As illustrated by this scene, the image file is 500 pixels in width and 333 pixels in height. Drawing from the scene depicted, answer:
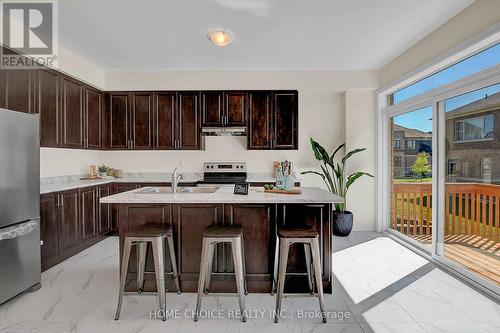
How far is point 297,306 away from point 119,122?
13.4ft

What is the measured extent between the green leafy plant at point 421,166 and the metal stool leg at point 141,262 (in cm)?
357

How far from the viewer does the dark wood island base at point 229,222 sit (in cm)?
262

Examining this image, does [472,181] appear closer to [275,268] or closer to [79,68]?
[275,268]

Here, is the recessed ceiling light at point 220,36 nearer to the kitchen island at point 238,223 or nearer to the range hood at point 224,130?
the range hood at point 224,130

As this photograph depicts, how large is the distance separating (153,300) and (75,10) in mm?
3010

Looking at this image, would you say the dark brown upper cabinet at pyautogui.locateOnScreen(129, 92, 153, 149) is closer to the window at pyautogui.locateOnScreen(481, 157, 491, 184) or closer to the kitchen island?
the kitchen island

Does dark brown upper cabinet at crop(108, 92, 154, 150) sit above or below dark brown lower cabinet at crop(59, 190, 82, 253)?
above

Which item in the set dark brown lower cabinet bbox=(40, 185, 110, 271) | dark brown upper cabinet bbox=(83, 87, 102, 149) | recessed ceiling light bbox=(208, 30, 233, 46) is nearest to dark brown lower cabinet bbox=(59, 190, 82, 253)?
dark brown lower cabinet bbox=(40, 185, 110, 271)

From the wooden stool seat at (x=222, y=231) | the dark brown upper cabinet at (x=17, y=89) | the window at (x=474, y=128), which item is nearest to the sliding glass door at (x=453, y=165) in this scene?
the window at (x=474, y=128)

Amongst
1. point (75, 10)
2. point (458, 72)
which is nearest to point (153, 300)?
point (75, 10)

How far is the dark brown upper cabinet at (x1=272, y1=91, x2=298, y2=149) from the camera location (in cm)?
475

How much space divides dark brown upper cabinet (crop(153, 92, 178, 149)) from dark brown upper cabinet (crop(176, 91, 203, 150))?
9cm

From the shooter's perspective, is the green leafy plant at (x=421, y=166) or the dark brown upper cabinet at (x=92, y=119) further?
the dark brown upper cabinet at (x=92, y=119)

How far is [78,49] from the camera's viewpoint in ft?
12.9
